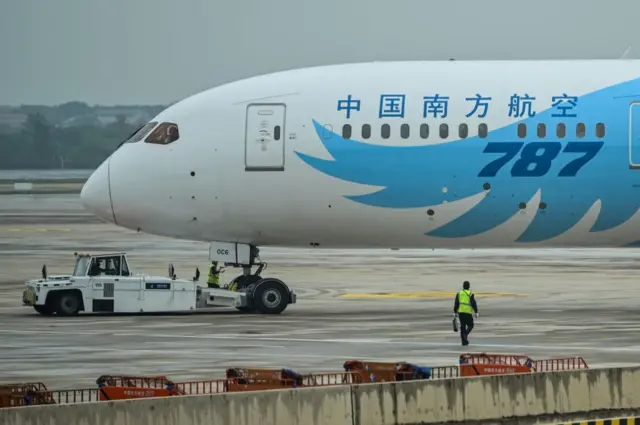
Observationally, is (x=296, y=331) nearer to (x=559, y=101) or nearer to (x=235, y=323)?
(x=235, y=323)

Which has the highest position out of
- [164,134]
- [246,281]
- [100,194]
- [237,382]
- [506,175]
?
[164,134]

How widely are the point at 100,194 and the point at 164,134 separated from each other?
7.27 ft

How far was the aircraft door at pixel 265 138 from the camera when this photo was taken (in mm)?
38688

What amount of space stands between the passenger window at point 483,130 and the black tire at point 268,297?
631 centimetres

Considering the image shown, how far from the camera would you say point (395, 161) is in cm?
3809

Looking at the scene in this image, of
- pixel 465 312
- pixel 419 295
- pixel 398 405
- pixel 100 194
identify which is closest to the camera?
pixel 398 405

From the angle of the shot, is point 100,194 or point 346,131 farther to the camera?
point 100,194

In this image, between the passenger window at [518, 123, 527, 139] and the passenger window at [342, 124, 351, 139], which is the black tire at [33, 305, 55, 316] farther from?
the passenger window at [518, 123, 527, 139]

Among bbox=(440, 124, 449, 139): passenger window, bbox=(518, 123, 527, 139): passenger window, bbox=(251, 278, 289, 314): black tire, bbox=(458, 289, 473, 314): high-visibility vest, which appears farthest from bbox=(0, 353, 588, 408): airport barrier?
bbox=(251, 278, 289, 314): black tire

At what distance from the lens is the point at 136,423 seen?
19.8 m

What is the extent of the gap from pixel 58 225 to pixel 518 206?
2168 inches

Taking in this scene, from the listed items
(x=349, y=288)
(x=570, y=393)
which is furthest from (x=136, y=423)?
(x=349, y=288)

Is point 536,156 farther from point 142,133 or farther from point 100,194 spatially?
point 100,194

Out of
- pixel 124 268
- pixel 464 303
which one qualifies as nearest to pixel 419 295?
pixel 124 268
